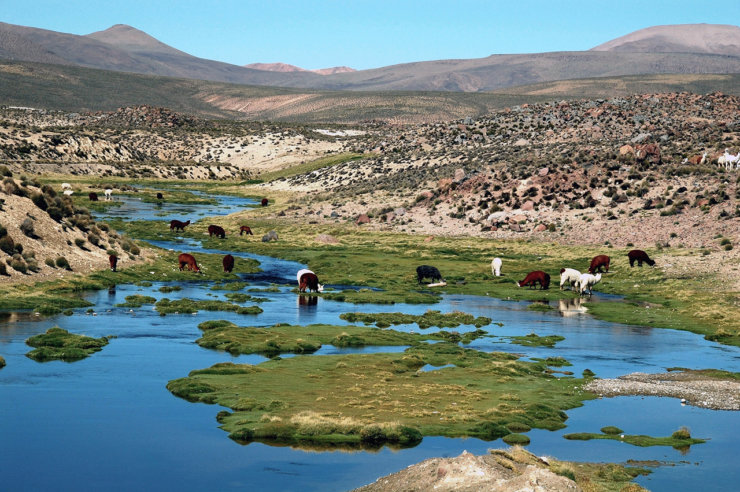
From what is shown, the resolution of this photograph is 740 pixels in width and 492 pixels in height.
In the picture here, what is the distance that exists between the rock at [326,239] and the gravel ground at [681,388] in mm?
44123

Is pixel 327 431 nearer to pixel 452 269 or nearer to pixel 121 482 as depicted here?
pixel 121 482

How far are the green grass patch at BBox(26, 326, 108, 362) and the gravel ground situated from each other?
56.3 ft

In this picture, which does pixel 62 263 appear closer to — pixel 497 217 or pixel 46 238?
pixel 46 238

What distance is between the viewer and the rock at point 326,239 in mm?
72244

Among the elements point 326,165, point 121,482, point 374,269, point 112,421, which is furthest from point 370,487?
point 326,165

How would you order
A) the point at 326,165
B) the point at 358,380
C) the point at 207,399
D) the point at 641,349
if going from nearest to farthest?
the point at 207,399
the point at 358,380
the point at 641,349
the point at 326,165

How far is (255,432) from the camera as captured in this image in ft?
74.4

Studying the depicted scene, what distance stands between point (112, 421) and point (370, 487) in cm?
862

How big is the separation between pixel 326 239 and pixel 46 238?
90.1 feet

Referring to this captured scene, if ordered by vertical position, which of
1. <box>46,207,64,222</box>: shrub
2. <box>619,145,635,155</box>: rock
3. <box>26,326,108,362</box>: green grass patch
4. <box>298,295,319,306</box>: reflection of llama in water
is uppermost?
<box>619,145,635,155</box>: rock

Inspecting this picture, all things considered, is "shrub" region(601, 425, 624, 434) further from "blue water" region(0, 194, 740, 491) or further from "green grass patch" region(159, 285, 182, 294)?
"green grass patch" region(159, 285, 182, 294)

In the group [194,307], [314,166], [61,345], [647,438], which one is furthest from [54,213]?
[314,166]

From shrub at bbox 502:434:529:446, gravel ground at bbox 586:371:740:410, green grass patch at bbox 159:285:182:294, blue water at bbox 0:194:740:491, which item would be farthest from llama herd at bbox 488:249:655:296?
shrub at bbox 502:434:529:446

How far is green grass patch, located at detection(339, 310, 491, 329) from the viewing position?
39.6 meters
